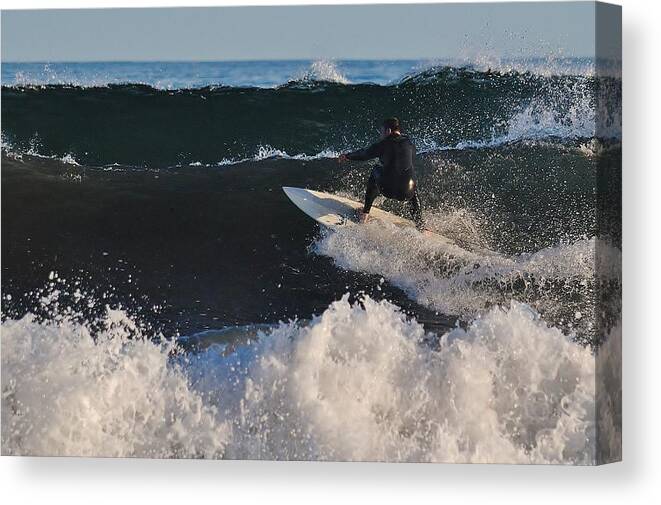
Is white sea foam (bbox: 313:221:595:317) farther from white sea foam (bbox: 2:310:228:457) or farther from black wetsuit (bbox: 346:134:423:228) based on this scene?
white sea foam (bbox: 2:310:228:457)

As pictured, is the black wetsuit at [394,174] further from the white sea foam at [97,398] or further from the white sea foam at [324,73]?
the white sea foam at [97,398]

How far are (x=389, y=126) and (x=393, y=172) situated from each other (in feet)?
0.93

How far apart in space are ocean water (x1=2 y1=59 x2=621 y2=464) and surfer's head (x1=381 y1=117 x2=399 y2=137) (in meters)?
0.05

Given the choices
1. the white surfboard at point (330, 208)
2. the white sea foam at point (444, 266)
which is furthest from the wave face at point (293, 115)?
the white sea foam at point (444, 266)

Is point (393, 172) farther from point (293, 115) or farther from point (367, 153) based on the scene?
point (293, 115)

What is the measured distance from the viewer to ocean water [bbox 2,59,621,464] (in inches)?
298

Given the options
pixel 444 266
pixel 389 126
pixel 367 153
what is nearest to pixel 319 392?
pixel 444 266

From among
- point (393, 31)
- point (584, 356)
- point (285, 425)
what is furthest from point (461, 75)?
point (285, 425)

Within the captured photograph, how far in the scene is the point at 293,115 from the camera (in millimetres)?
8086

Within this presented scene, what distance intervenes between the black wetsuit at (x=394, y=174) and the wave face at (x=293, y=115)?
8 cm

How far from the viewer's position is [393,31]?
25.5 ft

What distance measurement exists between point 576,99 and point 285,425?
262cm

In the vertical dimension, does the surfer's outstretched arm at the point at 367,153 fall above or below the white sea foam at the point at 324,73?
below

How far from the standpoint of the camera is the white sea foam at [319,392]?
755cm
